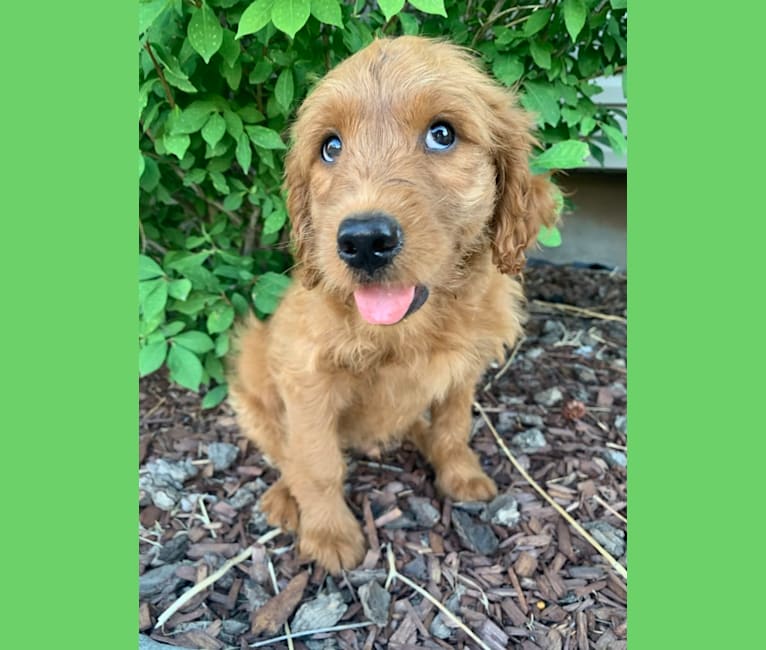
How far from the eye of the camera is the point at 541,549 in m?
2.78

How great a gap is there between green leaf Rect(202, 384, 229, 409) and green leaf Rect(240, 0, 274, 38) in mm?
2060

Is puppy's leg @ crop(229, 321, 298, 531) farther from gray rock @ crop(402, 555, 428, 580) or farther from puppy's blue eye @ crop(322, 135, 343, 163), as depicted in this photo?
puppy's blue eye @ crop(322, 135, 343, 163)

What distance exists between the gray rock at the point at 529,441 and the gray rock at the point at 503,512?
1.36 feet

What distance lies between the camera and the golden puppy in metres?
2.03

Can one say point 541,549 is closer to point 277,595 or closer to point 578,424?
point 578,424

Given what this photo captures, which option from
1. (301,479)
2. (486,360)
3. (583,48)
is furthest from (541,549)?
(583,48)

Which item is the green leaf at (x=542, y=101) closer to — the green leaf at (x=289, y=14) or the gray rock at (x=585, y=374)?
the green leaf at (x=289, y=14)

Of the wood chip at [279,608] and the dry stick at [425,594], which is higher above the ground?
the wood chip at [279,608]

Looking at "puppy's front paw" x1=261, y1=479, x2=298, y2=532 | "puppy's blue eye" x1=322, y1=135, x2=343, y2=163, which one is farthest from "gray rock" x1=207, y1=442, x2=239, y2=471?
"puppy's blue eye" x1=322, y1=135, x2=343, y2=163

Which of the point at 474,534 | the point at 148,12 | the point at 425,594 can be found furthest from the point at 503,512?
the point at 148,12


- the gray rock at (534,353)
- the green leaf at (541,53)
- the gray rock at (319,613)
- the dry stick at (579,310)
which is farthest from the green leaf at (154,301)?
the dry stick at (579,310)

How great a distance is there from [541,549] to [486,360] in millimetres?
905

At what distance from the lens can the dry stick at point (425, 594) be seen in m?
2.39

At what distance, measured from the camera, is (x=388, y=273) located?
1.95 meters
